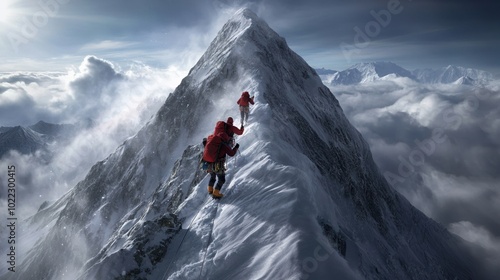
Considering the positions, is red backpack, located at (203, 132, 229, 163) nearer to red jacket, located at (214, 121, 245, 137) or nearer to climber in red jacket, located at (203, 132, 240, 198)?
climber in red jacket, located at (203, 132, 240, 198)

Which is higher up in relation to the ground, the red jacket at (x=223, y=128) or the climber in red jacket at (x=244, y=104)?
the climber in red jacket at (x=244, y=104)

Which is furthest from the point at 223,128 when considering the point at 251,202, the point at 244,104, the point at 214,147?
the point at 244,104

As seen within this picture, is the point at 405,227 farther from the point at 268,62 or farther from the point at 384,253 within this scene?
the point at 268,62

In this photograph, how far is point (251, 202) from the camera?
468 inches

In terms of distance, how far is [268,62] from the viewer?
40.8m

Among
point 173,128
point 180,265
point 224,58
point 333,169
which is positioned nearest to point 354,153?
point 333,169

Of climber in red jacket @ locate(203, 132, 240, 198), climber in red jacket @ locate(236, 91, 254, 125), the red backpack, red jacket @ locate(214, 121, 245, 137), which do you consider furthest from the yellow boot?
climber in red jacket @ locate(236, 91, 254, 125)

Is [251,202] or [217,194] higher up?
[217,194]

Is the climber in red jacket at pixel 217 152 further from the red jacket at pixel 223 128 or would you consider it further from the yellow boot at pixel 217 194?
the red jacket at pixel 223 128

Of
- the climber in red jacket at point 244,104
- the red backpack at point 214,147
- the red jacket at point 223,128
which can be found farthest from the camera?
the climber in red jacket at point 244,104

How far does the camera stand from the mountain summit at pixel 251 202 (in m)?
10.1

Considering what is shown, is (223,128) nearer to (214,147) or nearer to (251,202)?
(214,147)

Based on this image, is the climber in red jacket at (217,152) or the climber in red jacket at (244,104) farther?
the climber in red jacket at (244,104)

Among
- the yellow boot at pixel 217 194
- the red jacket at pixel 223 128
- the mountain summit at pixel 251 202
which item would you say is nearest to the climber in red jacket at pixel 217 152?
the yellow boot at pixel 217 194
